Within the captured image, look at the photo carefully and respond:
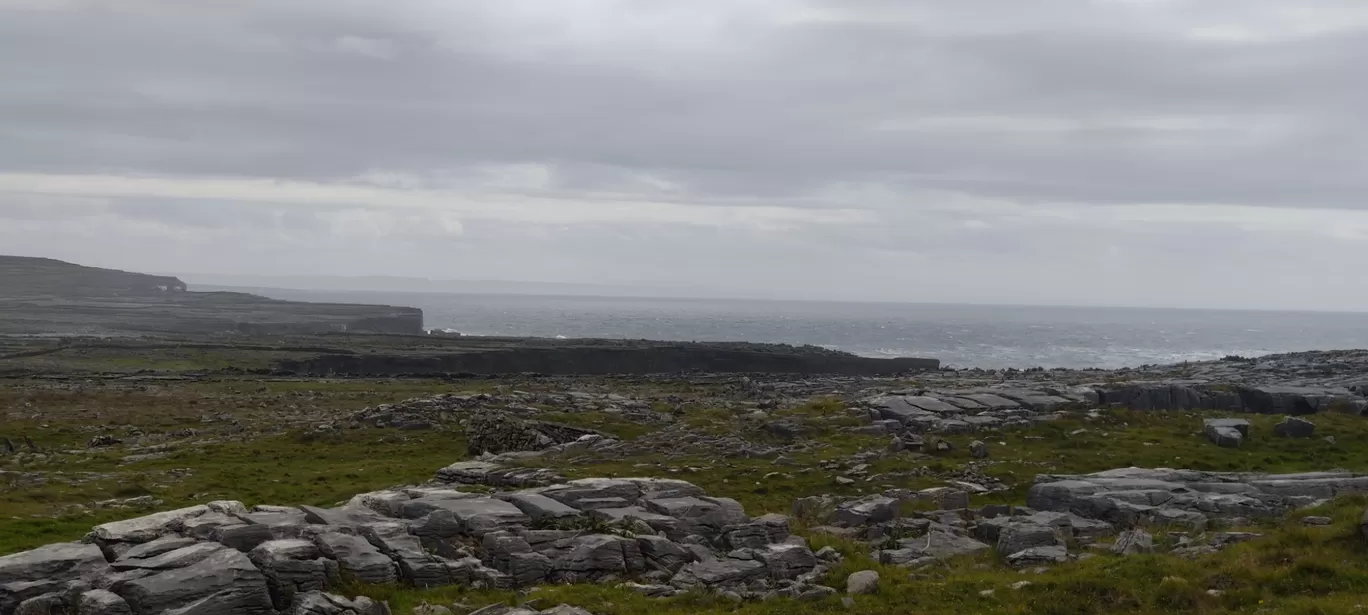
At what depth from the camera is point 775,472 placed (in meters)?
34.5

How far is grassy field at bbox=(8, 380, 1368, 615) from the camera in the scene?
711 inches

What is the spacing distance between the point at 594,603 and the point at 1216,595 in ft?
39.2

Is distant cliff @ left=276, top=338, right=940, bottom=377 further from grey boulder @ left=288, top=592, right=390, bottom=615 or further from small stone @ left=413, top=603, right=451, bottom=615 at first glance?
small stone @ left=413, top=603, right=451, bottom=615

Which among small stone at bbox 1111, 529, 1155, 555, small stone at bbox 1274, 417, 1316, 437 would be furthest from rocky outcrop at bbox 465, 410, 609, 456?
small stone at bbox 1274, 417, 1316, 437

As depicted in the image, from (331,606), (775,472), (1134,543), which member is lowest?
(775,472)

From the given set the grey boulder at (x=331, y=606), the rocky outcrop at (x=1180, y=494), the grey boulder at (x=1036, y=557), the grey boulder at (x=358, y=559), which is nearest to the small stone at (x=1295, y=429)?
the rocky outcrop at (x=1180, y=494)

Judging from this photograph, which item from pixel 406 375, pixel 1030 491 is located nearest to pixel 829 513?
pixel 1030 491

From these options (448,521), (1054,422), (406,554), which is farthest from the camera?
(1054,422)

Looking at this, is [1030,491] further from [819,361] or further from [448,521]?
[819,361]

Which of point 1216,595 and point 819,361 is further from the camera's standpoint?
point 819,361

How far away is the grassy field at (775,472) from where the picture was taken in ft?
59.3

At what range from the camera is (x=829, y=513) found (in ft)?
88.0

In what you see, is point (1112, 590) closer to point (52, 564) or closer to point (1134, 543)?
point (1134, 543)

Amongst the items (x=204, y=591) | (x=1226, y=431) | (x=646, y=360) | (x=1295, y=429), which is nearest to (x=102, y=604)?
(x=204, y=591)
